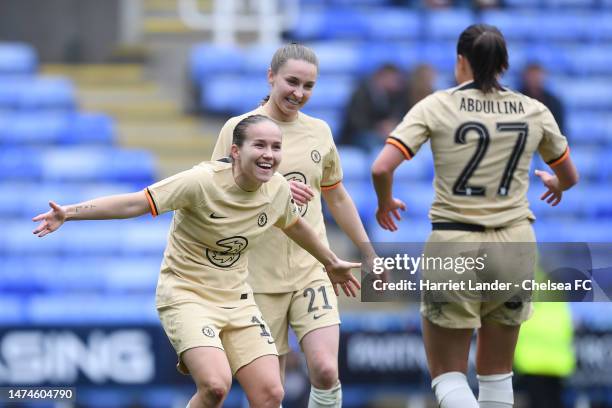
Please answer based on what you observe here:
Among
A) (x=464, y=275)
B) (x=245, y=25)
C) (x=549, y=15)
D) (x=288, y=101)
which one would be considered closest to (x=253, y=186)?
(x=288, y=101)

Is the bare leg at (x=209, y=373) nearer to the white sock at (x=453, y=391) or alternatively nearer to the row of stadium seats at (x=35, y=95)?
the white sock at (x=453, y=391)

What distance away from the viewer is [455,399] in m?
6.45

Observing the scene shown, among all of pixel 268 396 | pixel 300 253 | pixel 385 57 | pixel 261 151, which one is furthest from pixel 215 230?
pixel 385 57

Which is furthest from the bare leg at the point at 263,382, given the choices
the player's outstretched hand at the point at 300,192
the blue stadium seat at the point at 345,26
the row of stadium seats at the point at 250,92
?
the blue stadium seat at the point at 345,26

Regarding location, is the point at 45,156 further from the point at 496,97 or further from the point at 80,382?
the point at 496,97

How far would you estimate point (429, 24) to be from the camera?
14109 mm

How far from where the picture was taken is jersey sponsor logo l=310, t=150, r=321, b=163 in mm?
6691

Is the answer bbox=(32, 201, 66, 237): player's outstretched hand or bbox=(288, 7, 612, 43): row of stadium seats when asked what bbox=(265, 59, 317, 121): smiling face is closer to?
bbox=(32, 201, 66, 237): player's outstretched hand

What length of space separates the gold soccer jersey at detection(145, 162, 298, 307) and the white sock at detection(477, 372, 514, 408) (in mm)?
1320

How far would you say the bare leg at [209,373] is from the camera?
5.98 m

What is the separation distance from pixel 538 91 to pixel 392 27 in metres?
2.76

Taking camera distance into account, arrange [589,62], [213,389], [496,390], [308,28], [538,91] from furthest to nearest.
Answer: [589,62] < [308,28] < [538,91] < [496,390] < [213,389]

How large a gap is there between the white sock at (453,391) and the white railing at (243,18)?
7833 mm

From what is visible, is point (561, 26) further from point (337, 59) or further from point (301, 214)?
point (301, 214)
